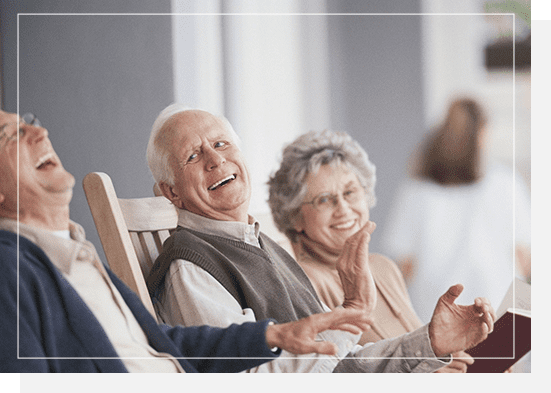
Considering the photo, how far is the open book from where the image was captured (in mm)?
1780

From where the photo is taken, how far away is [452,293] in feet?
5.81

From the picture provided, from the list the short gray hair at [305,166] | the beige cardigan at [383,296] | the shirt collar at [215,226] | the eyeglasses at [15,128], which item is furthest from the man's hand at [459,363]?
the eyeglasses at [15,128]

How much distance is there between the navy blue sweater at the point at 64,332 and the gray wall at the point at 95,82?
0.18 m

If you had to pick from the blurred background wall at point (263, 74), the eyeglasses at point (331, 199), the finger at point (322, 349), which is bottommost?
the finger at point (322, 349)

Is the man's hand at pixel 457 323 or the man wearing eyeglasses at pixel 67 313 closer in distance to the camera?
the man wearing eyeglasses at pixel 67 313

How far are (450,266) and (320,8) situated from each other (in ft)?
2.84

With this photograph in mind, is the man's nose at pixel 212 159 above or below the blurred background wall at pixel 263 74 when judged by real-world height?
below

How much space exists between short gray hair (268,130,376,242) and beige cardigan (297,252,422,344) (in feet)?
0.57

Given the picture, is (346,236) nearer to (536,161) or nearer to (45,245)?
(536,161)

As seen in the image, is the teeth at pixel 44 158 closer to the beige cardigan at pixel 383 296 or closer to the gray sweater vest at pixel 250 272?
the gray sweater vest at pixel 250 272

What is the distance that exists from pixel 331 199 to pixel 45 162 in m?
0.85

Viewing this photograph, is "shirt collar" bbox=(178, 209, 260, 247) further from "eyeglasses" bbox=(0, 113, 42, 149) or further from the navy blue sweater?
"eyeglasses" bbox=(0, 113, 42, 149)

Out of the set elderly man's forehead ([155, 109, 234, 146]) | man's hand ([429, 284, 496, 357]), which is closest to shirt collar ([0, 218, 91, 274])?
elderly man's forehead ([155, 109, 234, 146])

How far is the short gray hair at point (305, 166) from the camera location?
1.77 metres
